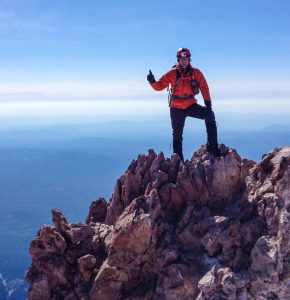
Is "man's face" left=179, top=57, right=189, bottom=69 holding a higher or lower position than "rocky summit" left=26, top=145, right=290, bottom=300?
higher

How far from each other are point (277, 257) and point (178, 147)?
9057mm

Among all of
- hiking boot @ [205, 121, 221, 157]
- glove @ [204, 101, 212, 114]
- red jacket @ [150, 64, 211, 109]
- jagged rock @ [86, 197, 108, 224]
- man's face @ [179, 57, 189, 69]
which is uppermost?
man's face @ [179, 57, 189, 69]

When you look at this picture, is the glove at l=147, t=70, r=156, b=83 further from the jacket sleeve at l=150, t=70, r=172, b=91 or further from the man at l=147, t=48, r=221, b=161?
the jacket sleeve at l=150, t=70, r=172, b=91

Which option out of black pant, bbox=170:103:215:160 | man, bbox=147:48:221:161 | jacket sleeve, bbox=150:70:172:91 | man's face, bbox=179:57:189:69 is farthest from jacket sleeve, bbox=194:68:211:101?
jacket sleeve, bbox=150:70:172:91

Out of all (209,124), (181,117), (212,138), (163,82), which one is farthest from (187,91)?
(212,138)

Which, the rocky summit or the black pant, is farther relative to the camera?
the black pant

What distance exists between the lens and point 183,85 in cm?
2022

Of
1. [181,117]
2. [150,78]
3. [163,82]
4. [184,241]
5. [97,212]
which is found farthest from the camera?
[97,212]

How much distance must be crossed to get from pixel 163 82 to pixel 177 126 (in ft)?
7.77

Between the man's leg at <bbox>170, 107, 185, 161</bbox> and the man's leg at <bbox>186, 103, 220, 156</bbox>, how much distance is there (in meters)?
0.63

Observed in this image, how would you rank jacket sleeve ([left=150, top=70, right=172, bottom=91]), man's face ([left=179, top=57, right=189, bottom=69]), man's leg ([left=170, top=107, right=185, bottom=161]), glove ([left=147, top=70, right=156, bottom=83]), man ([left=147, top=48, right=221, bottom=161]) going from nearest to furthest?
man's face ([left=179, top=57, right=189, bottom=69])
man ([left=147, top=48, right=221, bottom=161])
jacket sleeve ([left=150, top=70, right=172, bottom=91])
glove ([left=147, top=70, right=156, bottom=83])
man's leg ([left=170, top=107, right=185, bottom=161])

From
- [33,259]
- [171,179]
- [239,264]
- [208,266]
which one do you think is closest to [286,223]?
[239,264]

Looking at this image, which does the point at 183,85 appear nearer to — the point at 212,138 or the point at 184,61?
the point at 184,61

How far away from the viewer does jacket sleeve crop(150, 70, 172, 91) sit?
20.4 metres
